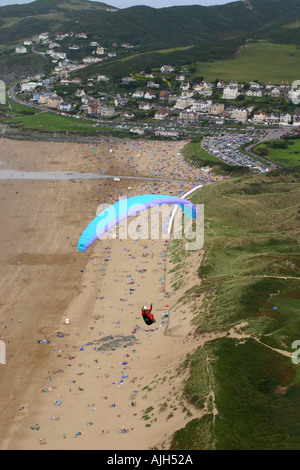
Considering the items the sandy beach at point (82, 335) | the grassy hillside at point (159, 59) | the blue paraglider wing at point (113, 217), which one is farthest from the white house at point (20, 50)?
the blue paraglider wing at point (113, 217)

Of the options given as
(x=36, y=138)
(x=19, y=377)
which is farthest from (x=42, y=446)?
(x=36, y=138)

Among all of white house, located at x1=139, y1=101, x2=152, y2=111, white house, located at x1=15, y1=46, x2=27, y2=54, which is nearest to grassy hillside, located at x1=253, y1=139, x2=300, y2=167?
white house, located at x1=139, y1=101, x2=152, y2=111

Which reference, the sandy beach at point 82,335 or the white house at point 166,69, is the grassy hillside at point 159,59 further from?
the sandy beach at point 82,335

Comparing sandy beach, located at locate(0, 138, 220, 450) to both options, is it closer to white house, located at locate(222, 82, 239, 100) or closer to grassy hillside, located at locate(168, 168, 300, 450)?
grassy hillside, located at locate(168, 168, 300, 450)

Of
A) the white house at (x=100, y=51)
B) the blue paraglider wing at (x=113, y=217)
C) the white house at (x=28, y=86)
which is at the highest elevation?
the blue paraglider wing at (x=113, y=217)

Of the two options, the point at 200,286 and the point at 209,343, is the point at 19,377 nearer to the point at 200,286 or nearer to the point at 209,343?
the point at 209,343

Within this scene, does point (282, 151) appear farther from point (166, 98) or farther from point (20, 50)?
point (20, 50)
